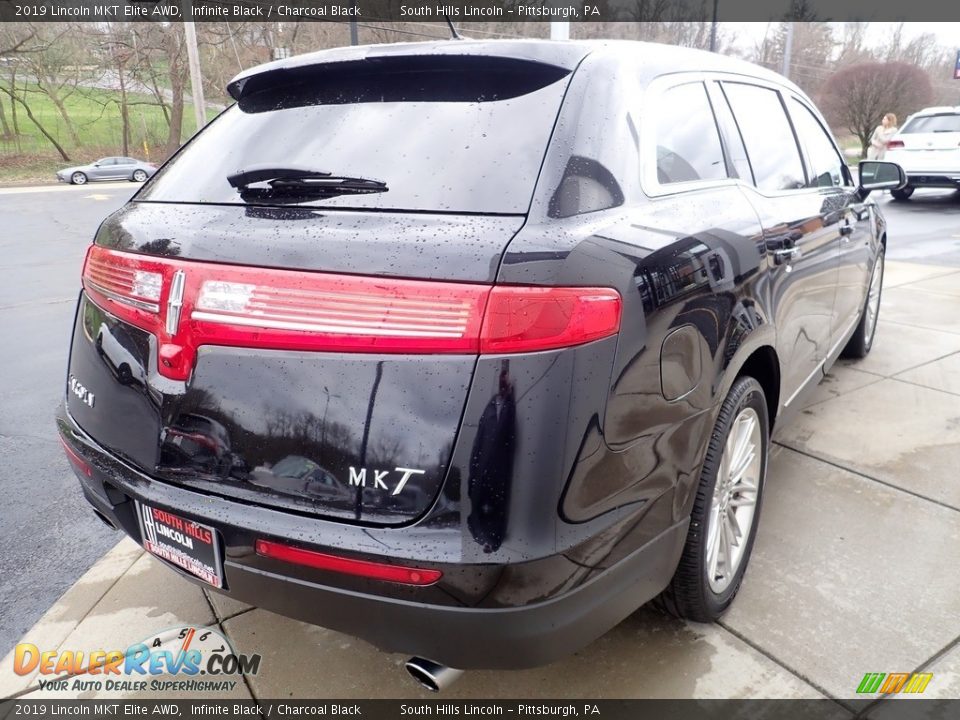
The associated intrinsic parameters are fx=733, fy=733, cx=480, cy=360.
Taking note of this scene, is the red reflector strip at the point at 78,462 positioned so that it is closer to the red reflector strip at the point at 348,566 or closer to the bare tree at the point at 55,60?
the red reflector strip at the point at 348,566

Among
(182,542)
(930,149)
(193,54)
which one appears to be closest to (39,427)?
(182,542)

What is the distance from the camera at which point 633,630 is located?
7.72ft

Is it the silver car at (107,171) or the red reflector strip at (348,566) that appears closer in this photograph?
the red reflector strip at (348,566)

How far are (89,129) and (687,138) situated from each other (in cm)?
4744

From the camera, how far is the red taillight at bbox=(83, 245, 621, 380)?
57.9 inches

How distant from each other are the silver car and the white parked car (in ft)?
85.5

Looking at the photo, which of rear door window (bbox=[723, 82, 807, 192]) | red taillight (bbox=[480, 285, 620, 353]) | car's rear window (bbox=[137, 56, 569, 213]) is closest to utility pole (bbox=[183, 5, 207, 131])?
rear door window (bbox=[723, 82, 807, 192])

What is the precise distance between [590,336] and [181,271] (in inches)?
37.6

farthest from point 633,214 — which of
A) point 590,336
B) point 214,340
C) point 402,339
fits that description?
point 214,340

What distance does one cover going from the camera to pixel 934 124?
49.6 ft

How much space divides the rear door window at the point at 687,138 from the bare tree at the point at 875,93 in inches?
1223

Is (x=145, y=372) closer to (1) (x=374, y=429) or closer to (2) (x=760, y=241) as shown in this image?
(1) (x=374, y=429)

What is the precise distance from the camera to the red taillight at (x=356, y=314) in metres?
1.47

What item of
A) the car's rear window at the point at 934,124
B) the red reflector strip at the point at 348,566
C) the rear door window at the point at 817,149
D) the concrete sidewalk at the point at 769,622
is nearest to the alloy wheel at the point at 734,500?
the concrete sidewalk at the point at 769,622
